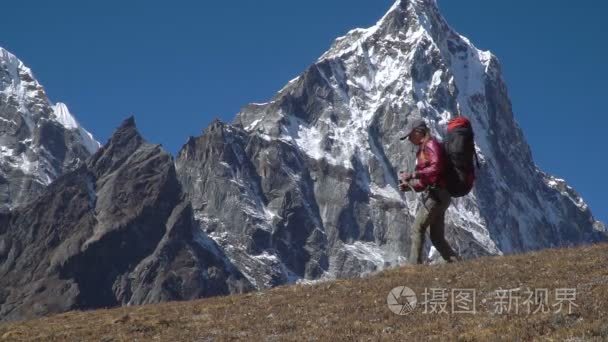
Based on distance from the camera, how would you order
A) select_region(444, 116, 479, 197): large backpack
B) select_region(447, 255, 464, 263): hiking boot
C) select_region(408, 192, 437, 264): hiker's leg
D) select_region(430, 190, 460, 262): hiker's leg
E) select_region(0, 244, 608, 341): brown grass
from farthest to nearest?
1. select_region(447, 255, 464, 263): hiking boot
2. select_region(408, 192, 437, 264): hiker's leg
3. select_region(430, 190, 460, 262): hiker's leg
4. select_region(444, 116, 479, 197): large backpack
5. select_region(0, 244, 608, 341): brown grass

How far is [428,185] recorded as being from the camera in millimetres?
23453

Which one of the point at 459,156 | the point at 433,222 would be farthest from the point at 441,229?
the point at 459,156

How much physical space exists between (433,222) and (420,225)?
32cm

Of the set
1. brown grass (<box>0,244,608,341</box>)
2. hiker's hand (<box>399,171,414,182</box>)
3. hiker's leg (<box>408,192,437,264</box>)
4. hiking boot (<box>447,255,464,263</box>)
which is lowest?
brown grass (<box>0,244,608,341</box>)

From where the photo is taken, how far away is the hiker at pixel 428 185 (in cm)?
2328

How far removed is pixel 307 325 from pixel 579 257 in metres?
7.95

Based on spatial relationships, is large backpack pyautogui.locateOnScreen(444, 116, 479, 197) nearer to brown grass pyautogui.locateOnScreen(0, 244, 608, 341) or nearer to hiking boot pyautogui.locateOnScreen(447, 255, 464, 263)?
brown grass pyautogui.locateOnScreen(0, 244, 608, 341)

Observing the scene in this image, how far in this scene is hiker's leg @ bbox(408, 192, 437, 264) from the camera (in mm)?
24050

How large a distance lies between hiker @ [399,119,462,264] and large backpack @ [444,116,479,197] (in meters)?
0.18

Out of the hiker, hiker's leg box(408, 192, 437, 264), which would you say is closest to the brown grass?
hiker's leg box(408, 192, 437, 264)

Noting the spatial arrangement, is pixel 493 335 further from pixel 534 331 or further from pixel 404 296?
pixel 404 296

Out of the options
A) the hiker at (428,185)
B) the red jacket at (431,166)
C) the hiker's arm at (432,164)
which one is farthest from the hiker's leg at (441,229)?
the hiker's arm at (432,164)

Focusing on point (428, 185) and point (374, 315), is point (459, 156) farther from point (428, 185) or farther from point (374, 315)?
point (374, 315)

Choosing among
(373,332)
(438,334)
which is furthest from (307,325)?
(438,334)
